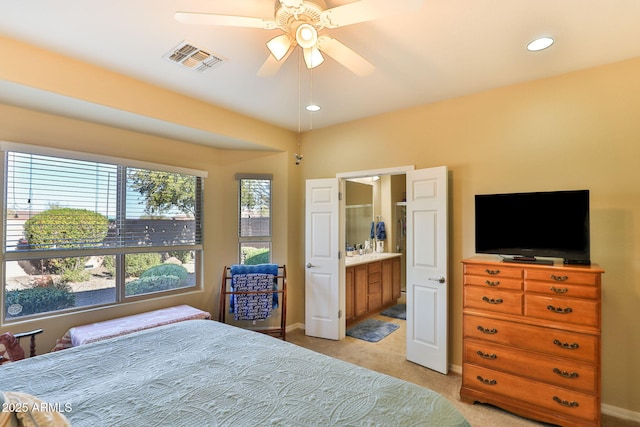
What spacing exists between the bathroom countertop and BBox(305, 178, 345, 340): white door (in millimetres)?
327

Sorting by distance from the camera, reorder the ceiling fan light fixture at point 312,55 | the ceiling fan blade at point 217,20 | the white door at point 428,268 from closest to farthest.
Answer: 1. the ceiling fan blade at point 217,20
2. the ceiling fan light fixture at point 312,55
3. the white door at point 428,268

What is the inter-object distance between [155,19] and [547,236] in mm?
3147

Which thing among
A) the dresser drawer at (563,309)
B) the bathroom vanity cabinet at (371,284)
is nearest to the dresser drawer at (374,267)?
the bathroom vanity cabinet at (371,284)

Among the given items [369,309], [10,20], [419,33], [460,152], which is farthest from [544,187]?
[10,20]

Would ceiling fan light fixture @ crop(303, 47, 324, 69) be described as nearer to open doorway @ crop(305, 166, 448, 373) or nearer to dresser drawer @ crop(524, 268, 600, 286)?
open doorway @ crop(305, 166, 448, 373)

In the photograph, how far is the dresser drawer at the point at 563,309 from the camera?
207 centimetres

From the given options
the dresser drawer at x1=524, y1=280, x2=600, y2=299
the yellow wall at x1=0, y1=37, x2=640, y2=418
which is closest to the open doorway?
the yellow wall at x1=0, y1=37, x2=640, y2=418

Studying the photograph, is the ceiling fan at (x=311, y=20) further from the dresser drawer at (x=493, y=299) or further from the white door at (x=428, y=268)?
the dresser drawer at (x=493, y=299)

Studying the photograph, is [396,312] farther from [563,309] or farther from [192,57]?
[192,57]

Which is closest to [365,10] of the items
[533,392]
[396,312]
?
[533,392]

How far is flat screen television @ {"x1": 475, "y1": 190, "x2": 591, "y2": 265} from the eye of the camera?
7.48 ft

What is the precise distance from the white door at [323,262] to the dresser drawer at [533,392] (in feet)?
5.60

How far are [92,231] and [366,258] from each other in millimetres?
3607

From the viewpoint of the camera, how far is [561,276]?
2172mm
